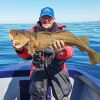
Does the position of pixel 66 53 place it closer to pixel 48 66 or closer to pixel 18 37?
pixel 48 66

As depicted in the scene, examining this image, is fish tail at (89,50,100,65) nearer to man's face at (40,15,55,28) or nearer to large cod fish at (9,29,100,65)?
large cod fish at (9,29,100,65)

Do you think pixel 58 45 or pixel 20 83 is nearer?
pixel 58 45

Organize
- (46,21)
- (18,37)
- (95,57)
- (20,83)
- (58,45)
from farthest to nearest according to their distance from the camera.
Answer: (20,83) < (46,21) < (95,57) < (58,45) < (18,37)

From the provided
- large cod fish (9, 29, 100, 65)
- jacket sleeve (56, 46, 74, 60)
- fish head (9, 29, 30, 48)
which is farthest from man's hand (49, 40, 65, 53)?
fish head (9, 29, 30, 48)

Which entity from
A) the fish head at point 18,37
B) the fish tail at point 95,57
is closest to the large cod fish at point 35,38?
the fish head at point 18,37

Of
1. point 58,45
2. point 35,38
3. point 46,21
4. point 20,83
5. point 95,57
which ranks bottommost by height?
point 20,83

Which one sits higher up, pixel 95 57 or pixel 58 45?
pixel 58 45

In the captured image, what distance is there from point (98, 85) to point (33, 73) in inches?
48.5

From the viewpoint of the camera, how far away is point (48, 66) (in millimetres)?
5598

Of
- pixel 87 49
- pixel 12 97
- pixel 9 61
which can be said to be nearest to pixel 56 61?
pixel 87 49

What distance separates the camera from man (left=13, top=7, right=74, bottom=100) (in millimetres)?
5410

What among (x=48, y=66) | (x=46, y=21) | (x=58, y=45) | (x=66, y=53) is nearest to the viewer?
(x=58, y=45)

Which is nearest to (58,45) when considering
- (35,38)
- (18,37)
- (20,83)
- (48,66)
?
(35,38)

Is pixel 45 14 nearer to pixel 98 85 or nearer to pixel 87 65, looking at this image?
pixel 98 85
